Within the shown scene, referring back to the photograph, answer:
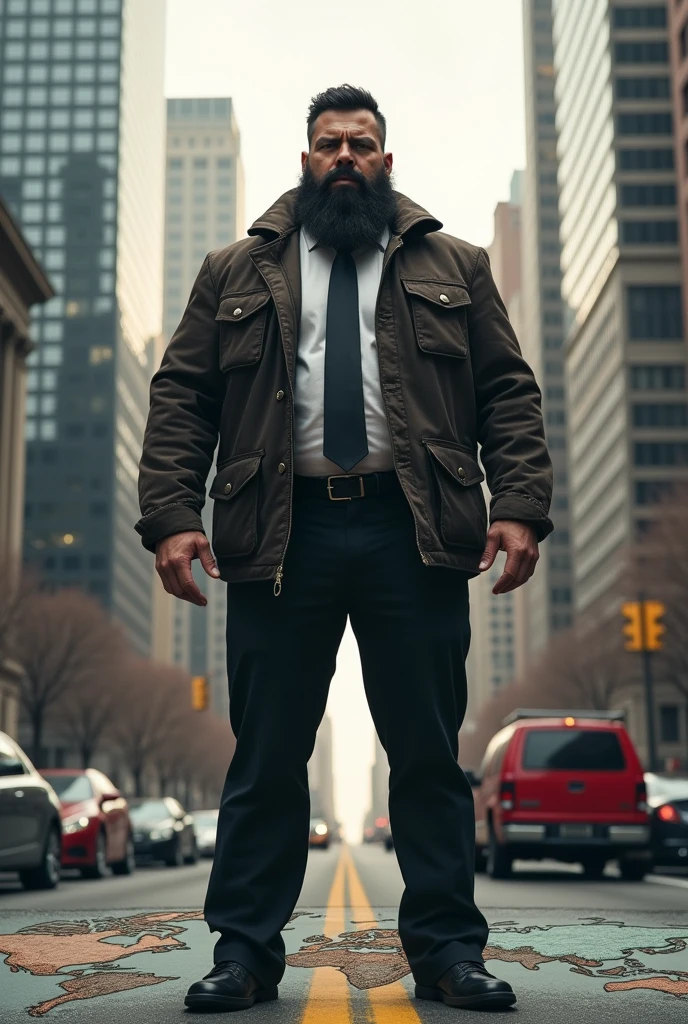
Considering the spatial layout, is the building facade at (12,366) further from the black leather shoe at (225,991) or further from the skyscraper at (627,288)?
the black leather shoe at (225,991)

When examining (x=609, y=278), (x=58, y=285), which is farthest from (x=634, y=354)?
(x=58, y=285)

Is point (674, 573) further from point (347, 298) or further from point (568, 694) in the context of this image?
point (347, 298)

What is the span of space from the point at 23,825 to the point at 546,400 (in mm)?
129646

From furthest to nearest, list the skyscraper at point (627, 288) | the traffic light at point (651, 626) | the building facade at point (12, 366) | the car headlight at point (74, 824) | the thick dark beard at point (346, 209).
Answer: the skyscraper at point (627, 288), the building facade at point (12, 366), the traffic light at point (651, 626), the car headlight at point (74, 824), the thick dark beard at point (346, 209)

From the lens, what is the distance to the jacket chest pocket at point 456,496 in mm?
4215

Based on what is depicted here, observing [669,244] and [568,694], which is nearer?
[568,694]

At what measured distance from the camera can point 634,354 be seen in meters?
90.7

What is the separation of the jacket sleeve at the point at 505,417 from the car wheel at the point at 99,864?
538 inches

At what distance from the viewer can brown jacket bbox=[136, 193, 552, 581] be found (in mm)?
4234

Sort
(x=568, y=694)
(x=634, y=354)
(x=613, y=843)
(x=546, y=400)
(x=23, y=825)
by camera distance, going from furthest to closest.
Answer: (x=546, y=400), (x=634, y=354), (x=568, y=694), (x=613, y=843), (x=23, y=825)

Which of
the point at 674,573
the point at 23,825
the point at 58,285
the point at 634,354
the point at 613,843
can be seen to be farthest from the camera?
the point at 58,285

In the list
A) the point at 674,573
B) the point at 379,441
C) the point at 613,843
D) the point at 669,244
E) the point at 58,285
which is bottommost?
the point at 613,843

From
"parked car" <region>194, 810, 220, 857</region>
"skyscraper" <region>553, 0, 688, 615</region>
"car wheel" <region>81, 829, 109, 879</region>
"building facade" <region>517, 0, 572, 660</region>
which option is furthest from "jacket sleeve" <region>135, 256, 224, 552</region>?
"building facade" <region>517, 0, 572, 660</region>

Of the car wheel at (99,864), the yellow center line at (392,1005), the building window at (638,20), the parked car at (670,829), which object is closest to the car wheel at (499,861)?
the parked car at (670,829)
